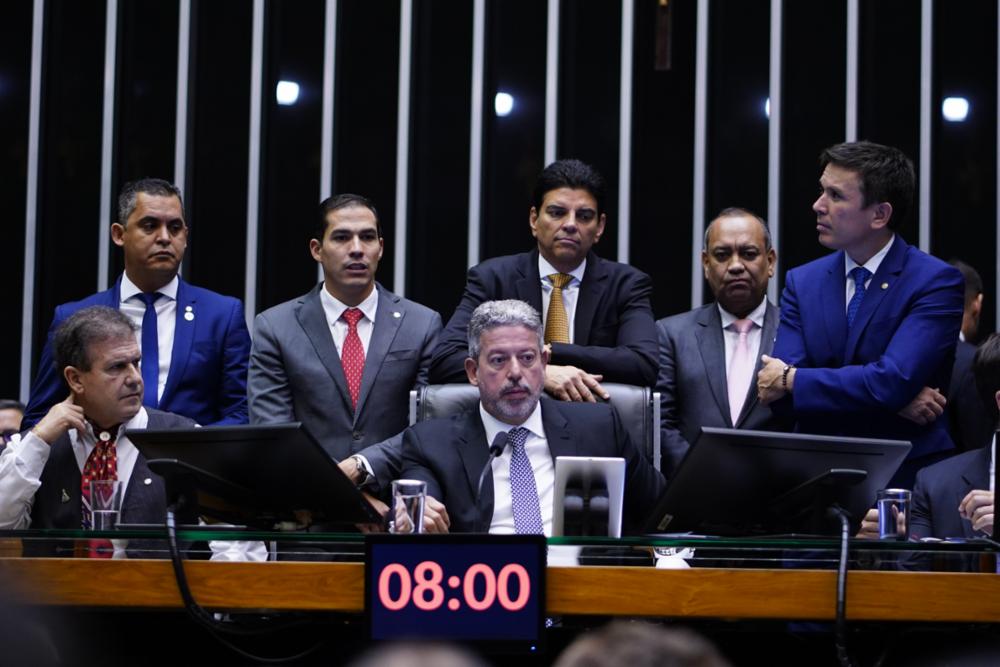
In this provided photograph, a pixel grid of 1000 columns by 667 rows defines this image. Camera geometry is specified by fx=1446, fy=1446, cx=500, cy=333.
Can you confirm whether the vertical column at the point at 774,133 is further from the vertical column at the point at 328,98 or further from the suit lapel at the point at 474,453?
the suit lapel at the point at 474,453

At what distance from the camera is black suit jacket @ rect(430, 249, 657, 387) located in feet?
13.2

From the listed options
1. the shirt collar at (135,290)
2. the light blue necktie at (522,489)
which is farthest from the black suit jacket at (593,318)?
the shirt collar at (135,290)

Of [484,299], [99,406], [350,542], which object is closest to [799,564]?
[350,542]

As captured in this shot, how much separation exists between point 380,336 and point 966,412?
1667mm

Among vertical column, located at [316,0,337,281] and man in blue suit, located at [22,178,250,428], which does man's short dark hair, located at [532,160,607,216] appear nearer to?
man in blue suit, located at [22,178,250,428]

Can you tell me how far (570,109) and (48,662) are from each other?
183 inches

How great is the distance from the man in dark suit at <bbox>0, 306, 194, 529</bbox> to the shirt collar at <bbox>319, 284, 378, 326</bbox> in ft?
2.70

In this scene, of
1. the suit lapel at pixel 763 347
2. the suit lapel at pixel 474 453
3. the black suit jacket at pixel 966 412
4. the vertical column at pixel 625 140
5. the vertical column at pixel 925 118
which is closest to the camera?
the suit lapel at pixel 474 453

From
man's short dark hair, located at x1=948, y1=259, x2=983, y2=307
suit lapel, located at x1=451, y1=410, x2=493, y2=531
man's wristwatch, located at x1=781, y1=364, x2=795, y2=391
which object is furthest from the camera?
man's short dark hair, located at x1=948, y1=259, x2=983, y2=307

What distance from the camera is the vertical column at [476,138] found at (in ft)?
18.7

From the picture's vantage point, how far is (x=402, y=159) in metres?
5.74

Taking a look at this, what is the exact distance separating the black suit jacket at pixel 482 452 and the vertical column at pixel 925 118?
2.48m

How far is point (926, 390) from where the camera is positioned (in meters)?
3.64

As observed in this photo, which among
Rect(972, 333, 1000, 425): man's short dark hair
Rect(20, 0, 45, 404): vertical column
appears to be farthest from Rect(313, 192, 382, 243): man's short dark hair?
Rect(20, 0, 45, 404): vertical column
